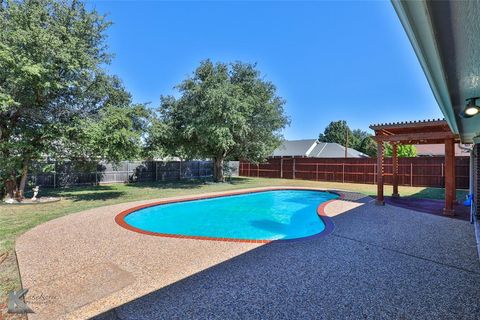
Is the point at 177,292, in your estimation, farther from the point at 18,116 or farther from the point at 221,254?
the point at 18,116

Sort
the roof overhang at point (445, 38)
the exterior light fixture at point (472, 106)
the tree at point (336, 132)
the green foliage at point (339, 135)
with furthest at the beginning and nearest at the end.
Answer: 1. the tree at point (336, 132)
2. the green foliage at point (339, 135)
3. the exterior light fixture at point (472, 106)
4. the roof overhang at point (445, 38)

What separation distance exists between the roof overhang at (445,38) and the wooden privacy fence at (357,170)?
16681 mm

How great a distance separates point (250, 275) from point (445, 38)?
3426 mm

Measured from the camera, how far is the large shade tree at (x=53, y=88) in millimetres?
8859

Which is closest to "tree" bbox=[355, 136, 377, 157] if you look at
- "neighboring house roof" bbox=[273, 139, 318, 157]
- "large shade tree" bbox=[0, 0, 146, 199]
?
"neighboring house roof" bbox=[273, 139, 318, 157]

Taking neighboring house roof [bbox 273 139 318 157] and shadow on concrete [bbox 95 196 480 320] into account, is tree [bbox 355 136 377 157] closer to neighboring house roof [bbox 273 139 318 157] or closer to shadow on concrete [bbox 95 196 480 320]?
neighboring house roof [bbox 273 139 318 157]

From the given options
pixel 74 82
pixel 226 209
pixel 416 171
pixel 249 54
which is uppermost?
pixel 249 54

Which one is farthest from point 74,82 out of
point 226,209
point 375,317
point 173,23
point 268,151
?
point 268,151

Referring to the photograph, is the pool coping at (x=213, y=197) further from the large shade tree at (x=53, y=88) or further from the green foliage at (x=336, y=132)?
the green foliage at (x=336, y=132)

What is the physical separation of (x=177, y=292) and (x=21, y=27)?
10891 millimetres

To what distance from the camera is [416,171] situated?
1688 centimetres

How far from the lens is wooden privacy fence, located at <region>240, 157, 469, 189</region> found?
1602 centimetres

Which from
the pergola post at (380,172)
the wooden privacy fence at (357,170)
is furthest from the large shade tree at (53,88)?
the wooden privacy fence at (357,170)
